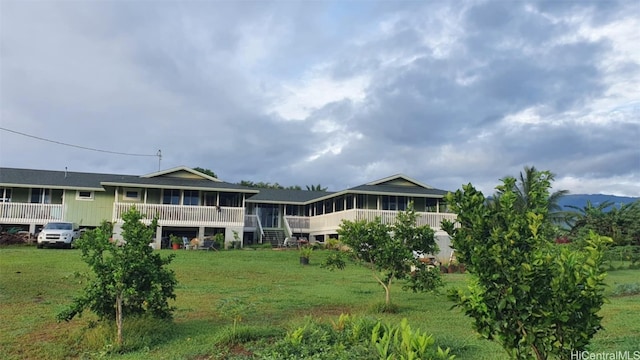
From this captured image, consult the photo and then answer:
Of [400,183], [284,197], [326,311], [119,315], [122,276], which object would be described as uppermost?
[400,183]

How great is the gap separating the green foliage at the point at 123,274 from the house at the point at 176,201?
18925 millimetres

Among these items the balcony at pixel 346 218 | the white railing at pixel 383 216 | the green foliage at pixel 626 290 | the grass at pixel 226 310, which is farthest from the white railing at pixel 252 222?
the green foliage at pixel 626 290

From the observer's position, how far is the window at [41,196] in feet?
98.2

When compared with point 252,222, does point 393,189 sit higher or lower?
higher

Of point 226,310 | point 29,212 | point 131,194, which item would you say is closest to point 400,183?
point 131,194

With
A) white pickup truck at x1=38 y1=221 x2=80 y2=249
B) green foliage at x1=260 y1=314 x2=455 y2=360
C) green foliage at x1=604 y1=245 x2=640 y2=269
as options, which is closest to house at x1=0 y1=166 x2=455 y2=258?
white pickup truck at x1=38 y1=221 x2=80 y2=249

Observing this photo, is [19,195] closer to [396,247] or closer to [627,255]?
[396,247]

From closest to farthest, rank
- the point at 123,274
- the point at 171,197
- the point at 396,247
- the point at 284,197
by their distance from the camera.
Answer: the point at 123,274, the point at 396,247, the point at 171,197, the point at 284,197

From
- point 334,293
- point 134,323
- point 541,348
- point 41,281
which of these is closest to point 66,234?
point 41,281

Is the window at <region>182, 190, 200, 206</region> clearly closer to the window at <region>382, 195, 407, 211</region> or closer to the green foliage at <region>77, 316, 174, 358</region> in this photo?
the window at <region>382, 195, 407, 211</region>

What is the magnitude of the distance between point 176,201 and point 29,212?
8.22 m

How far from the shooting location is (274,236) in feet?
112

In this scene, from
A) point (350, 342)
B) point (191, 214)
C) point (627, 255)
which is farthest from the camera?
point (191, 214)

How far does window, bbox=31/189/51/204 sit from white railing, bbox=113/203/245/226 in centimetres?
613
